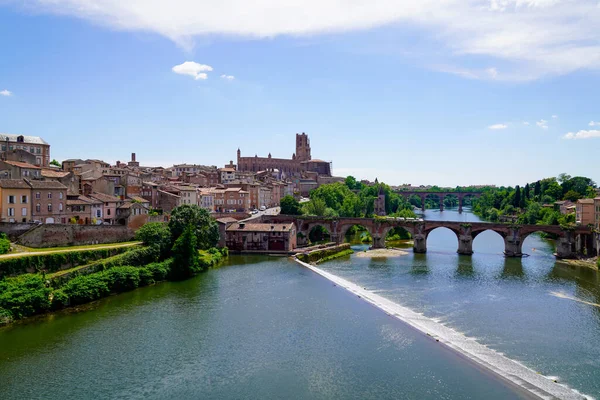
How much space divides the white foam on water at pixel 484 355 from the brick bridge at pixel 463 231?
23.7 m

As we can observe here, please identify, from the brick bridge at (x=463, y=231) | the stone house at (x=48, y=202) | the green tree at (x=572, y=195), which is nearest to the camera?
the stone house at (x=48, y=202)

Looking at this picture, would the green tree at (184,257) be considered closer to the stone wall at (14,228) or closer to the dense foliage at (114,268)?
the dense foliage at (114,268)

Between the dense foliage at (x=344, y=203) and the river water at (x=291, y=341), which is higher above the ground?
the dense foliage at (x=344, y=203)

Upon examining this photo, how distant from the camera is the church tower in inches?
5177

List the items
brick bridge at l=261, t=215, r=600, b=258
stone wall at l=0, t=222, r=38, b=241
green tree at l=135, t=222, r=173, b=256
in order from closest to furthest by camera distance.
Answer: stone wall at l=0, t=222, r=38, b=241, green tree at l=135, t=222, r=173, b=256, brick bridge at l=261, t=215, r=600, b=258

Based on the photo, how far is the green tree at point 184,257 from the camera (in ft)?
121

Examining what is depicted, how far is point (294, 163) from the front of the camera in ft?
402

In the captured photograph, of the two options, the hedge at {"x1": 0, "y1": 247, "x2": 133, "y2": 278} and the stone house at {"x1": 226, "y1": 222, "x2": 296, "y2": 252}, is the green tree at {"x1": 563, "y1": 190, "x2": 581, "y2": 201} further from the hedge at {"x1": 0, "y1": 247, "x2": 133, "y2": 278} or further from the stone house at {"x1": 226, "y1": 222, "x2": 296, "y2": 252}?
the hedge at {"x1": 0, "y1": 247, "x2": 133, "y2": 278}

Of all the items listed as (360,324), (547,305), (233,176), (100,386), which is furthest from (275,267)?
(233,176)

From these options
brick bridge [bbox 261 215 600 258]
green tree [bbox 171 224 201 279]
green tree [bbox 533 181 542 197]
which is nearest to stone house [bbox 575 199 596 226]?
brick bridge [bbox 261 215 600 258]

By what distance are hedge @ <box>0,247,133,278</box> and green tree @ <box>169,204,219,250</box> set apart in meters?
7.32

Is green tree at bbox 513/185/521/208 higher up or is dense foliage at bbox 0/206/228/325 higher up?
green tree at bbox 513/185/521/208

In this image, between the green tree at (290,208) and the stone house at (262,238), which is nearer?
the stone house at (262,238)

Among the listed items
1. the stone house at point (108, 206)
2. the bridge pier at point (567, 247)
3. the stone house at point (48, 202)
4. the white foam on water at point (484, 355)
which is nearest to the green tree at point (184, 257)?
the stone house at point (108, 206)
